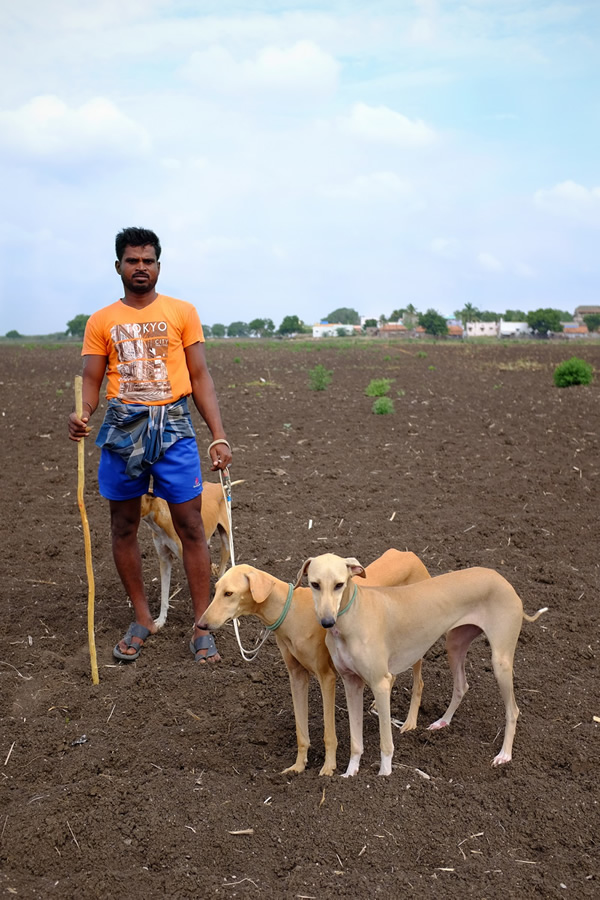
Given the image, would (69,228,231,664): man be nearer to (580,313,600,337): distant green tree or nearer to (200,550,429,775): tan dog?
(200,550,429,775): tan dog

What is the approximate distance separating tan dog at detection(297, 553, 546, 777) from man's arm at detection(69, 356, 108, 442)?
1.93 metres

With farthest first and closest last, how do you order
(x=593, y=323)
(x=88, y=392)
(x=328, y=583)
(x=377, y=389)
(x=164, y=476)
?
(x=593, y=323)
(x=377, y=389)
(x=88, y=392)
(x=164, y=476)
(x=328, y=583)

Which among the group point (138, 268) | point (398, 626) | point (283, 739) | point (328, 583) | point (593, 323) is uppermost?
point (593, 323)

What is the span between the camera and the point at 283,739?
438cm

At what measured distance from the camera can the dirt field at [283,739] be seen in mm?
3223

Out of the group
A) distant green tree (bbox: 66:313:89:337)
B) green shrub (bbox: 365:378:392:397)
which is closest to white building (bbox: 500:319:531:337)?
distant green tree (bbox: 66:313:89:337)

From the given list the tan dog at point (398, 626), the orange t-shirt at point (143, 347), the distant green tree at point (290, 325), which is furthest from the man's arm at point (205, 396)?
the distant green tree at point (290, 325)

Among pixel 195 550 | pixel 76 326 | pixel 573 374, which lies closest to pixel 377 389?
pixel 573 374

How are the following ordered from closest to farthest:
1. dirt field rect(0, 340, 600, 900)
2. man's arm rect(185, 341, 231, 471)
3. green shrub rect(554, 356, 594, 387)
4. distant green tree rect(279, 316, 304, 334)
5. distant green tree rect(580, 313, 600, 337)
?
dirt field rect(0, 340, 600, 900)
man's arm rect(185, 341, 231, 471)
green shrub rect(554, 356, 594, 387)
distant green tree rect(580, 313, 600, 337)
distant green tree rect(279, 316, 304, 334)

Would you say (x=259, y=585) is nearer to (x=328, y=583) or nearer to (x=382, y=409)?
(x=328, y=583)

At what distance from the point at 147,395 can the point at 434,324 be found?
11249 centimetres

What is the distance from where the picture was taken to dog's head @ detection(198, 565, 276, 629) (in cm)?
381

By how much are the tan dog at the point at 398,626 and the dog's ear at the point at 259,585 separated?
0.24m

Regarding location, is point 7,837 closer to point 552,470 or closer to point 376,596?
point 376,596
